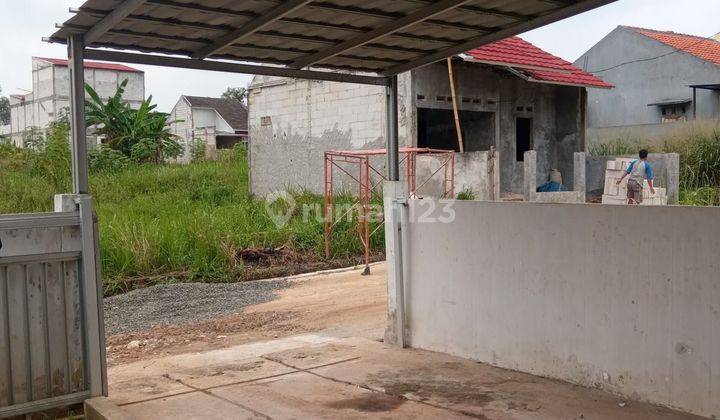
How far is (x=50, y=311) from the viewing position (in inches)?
175

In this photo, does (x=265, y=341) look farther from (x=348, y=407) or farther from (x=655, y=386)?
(x=655, y=386)

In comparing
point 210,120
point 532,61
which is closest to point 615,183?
point 532,61

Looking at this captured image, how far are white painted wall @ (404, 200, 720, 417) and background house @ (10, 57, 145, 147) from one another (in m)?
44.4

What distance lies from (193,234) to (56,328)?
8.69m

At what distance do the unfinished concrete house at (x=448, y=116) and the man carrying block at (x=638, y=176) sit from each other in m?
3.34

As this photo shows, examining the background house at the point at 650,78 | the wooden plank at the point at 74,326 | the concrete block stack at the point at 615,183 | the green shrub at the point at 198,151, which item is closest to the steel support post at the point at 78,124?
the wooden plank at the point at 74,326

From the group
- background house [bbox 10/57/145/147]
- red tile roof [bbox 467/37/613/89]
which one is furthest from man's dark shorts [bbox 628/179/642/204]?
background house [bbox 10/57/145/147]

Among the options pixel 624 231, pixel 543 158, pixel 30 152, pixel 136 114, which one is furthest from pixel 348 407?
pixel 136 114

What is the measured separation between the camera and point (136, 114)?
2825 cm

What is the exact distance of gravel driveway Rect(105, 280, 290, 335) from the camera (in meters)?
9.41

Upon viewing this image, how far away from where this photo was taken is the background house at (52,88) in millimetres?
47500

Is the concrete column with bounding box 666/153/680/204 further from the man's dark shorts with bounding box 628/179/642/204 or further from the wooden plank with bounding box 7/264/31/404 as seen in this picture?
the wooden plank with bounding box 7/264/31/404

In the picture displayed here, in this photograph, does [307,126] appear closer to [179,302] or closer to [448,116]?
[448,116]

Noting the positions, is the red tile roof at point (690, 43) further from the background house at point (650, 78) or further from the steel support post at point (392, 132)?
the steel support post at point (392, 132)
